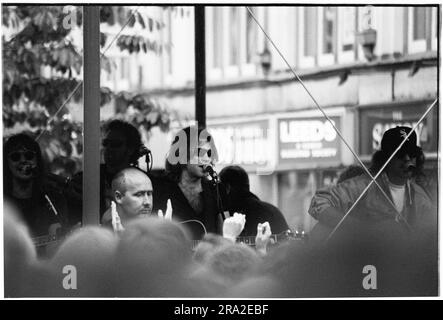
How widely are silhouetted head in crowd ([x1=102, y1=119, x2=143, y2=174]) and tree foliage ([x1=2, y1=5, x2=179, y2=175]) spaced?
0.20 feet

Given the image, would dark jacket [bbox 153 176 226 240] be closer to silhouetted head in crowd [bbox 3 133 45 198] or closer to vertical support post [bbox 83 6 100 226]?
vertical support post [bbox 83 6 100 226]

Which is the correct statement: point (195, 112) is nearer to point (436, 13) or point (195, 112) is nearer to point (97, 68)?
point (97, 68)

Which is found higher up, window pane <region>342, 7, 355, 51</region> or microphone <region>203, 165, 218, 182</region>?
window pane <region>342, 7, 355, 51</region>

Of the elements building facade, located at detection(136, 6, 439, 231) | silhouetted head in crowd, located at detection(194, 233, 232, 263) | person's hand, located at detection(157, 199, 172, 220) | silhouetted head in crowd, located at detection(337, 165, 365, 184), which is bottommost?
silhouetted head in crowd, located at detection(194, 233, 232, 263)

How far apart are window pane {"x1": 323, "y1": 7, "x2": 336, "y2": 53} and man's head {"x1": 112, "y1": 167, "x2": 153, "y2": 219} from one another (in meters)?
1.13

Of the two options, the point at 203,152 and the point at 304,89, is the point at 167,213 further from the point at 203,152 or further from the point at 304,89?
the point at 304,89

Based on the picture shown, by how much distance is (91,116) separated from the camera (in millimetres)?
5996

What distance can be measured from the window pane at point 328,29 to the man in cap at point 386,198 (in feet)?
1.79

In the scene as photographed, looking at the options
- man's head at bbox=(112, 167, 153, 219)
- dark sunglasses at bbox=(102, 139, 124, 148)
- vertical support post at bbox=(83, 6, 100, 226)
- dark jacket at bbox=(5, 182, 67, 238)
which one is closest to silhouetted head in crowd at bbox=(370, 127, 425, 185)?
man's head at bbox=(112, 167, 153, 219)

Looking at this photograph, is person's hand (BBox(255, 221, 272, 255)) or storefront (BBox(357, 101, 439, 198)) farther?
person's hand (BBox(255, 221, 272, 255))

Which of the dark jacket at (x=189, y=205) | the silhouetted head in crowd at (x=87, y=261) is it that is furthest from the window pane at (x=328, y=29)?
the silhouetted head in crowd at (x=87, y=261)

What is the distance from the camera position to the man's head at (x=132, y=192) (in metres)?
6.03

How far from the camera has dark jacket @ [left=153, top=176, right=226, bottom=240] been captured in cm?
602

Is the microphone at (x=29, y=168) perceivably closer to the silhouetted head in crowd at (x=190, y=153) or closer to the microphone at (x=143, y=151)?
the microphone at (x=143, y=151)
